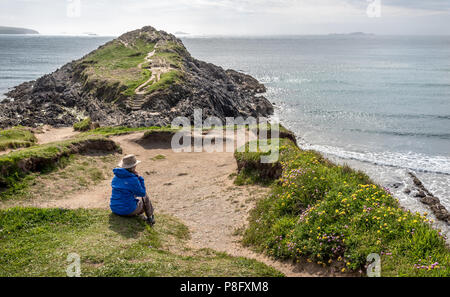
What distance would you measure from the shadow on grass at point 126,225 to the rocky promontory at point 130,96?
22873mm

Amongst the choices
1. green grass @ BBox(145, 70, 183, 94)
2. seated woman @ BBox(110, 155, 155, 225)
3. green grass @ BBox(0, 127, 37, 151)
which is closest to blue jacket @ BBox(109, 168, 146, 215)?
seated woman @ BBox(110, 155, 155, 225)

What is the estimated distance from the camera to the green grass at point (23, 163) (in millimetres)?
13867

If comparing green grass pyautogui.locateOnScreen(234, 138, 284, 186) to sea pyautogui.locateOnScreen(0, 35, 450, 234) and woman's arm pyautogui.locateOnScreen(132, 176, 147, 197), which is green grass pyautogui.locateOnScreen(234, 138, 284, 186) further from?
sea pyautogui.locateOnScreen(0, 35, 450, 234)

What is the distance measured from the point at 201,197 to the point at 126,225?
5.25 metres

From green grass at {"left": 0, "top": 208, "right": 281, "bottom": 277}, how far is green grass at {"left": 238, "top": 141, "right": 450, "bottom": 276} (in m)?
1.46

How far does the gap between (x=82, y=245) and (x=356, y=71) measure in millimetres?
104343

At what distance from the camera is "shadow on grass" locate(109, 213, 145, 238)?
967 centimetres

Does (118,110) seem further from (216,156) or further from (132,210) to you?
(132,210)

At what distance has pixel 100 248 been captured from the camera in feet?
27.0

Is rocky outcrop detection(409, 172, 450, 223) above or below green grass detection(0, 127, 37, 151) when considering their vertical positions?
below

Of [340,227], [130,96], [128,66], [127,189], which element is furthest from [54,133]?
[340,227]

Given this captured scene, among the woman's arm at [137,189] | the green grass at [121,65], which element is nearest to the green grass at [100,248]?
the woman's arm at [137,189]
